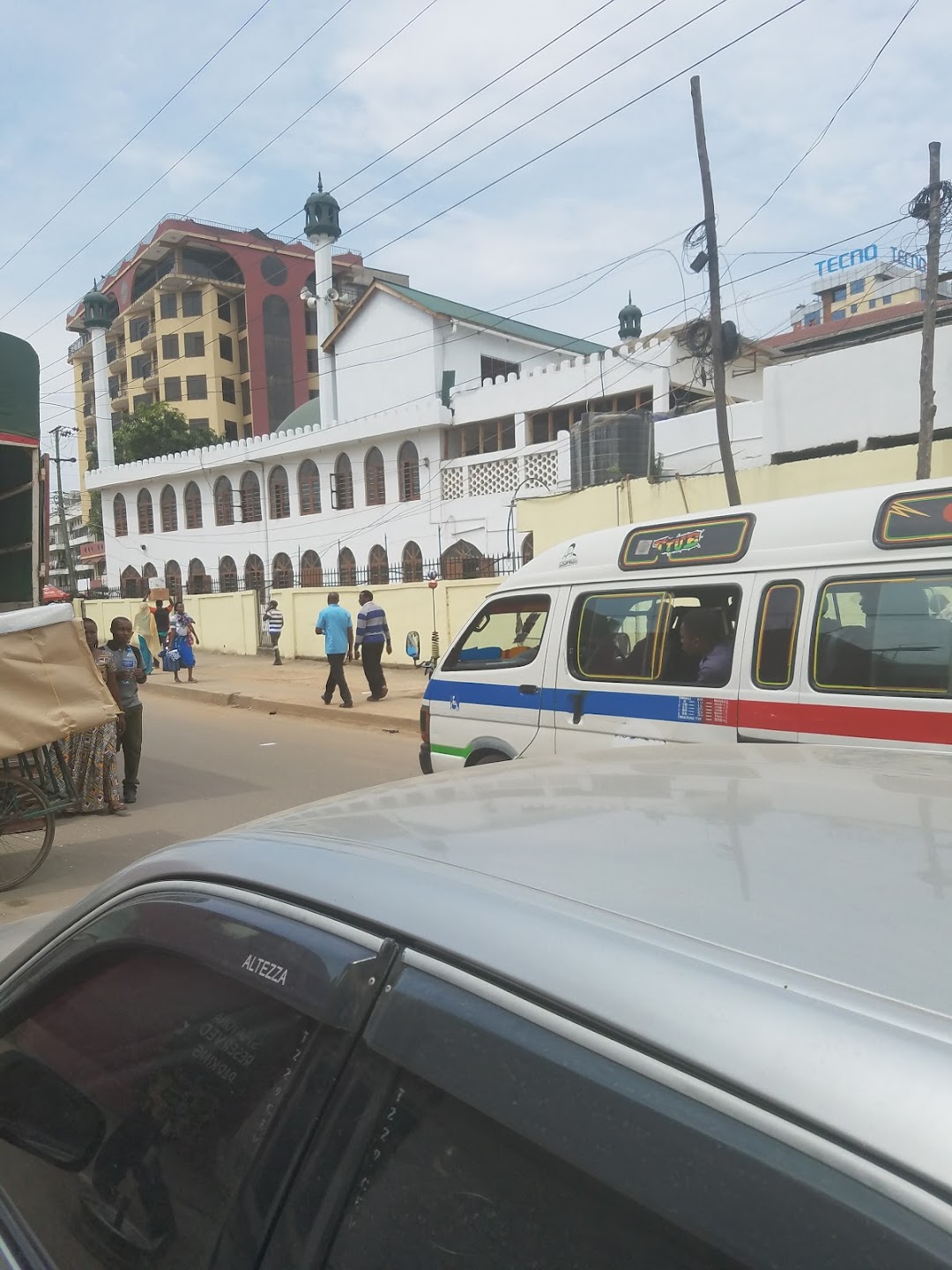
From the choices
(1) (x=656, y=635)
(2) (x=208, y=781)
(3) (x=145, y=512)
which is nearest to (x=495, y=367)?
(3) (x=145, y=512)

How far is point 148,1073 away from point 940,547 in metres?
4.07

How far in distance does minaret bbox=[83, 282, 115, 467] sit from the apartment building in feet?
14.7

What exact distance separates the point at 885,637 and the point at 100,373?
50.4 metres

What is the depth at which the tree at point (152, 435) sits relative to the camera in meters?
48.2

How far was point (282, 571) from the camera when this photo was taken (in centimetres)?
3428

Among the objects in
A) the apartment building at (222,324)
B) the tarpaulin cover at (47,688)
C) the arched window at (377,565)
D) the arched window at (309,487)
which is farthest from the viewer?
the apartment building at (222,324)

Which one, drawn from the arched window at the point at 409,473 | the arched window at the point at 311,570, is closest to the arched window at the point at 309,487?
the arched window at the point at 311,570

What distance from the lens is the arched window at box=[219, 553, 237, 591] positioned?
36469 millimetres

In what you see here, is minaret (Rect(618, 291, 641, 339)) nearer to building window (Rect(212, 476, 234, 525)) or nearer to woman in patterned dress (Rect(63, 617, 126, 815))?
building window (Rect(212, 476, 234, 525))

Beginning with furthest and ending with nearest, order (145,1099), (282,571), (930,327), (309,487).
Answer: (282,571) < (309,487) < (930,327) < (145,1099)

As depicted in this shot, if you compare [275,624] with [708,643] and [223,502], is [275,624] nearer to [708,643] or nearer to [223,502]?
[708,643]

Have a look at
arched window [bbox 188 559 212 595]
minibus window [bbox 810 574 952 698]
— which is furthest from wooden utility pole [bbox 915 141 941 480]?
arched window [bbox 188 559 212 595]

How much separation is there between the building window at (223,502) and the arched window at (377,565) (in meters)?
8.75

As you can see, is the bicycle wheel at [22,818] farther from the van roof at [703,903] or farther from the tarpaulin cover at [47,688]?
the van roof at [703,903]
